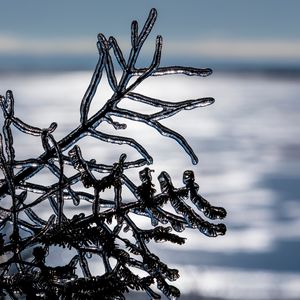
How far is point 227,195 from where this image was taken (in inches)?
322

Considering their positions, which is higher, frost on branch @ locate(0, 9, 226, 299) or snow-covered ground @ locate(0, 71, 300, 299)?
snow-covered ground @ locate(0, 71, 300, 299)

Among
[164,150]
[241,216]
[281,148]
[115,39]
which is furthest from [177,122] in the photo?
[115,39]

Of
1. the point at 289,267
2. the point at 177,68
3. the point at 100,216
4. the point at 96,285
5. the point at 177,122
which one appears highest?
the point at 177,122

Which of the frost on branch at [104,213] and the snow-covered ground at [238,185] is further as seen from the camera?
the snow-covered ground at [238,185]

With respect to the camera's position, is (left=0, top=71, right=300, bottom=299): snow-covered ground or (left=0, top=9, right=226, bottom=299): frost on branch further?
(left=0, top=71, right=300, bottom=299): snow-covered ground

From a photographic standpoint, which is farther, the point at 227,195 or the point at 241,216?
the point at 227,195

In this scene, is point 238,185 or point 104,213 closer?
point 104,213

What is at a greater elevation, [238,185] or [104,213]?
[238,185]

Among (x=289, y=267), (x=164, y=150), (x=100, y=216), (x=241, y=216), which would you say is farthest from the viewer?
(x=164, y=150)

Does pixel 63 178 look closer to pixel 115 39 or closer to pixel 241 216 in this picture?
pixel 115 39

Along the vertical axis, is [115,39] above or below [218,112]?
below

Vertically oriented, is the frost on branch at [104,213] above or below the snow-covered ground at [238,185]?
below

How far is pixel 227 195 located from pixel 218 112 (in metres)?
11.8

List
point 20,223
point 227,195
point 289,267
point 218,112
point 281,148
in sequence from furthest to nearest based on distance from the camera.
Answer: point 218,112 < point 281,148 < point 227,195 < point 289,267 < point 20,223
